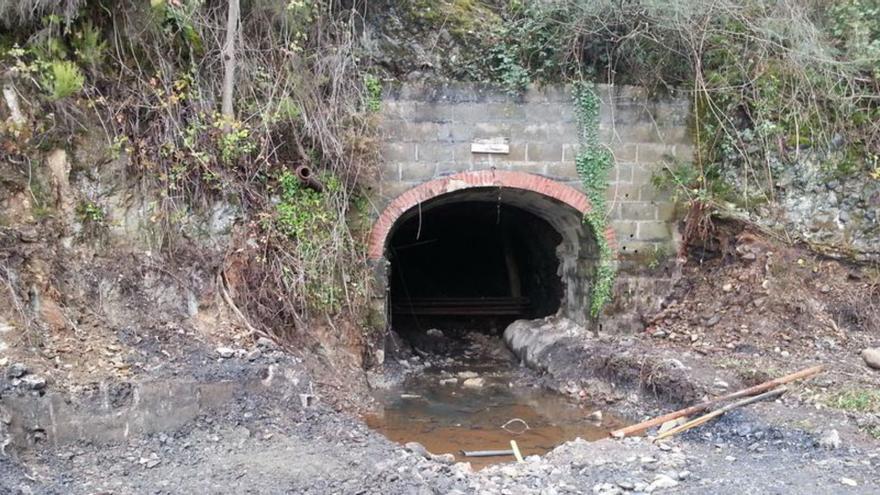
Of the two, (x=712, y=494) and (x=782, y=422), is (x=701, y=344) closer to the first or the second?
(x=782, y=422)

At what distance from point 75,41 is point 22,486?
392cm

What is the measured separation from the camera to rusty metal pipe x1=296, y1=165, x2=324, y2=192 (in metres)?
6.99

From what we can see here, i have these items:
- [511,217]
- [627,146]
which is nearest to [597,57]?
[627,146]

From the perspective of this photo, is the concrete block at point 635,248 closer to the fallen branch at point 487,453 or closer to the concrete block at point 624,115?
the concrete block at point 624,115

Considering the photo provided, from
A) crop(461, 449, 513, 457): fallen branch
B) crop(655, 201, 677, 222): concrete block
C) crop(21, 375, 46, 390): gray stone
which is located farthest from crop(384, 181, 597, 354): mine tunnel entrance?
crop(21, 375, 46, 390): gray stone

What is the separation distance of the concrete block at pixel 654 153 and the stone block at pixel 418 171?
2367 mm

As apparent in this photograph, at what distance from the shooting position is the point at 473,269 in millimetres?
13836

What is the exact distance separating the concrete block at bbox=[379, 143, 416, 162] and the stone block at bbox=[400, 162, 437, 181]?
0.08m

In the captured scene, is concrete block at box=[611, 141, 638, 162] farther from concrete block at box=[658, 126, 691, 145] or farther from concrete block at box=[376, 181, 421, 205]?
concrete block at box=[376, 181, 421, 205]

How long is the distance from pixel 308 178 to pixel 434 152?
4.78 feet

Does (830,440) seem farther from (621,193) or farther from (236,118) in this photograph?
(236,118)

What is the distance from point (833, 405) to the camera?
533 cm

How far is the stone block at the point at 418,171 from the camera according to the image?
7.64m

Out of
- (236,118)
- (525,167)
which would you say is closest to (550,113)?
(525,167)
